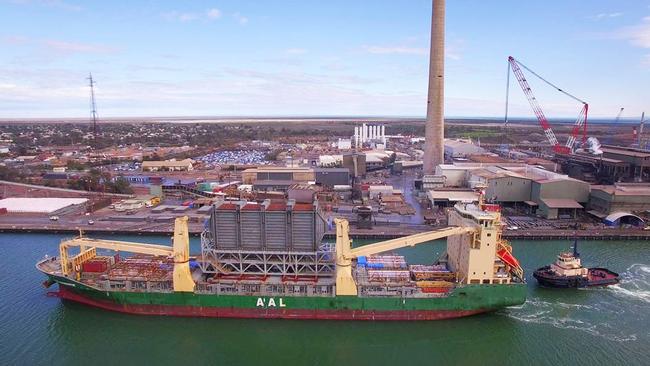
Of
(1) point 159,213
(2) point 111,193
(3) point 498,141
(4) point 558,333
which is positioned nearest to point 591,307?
(4) point 558,333

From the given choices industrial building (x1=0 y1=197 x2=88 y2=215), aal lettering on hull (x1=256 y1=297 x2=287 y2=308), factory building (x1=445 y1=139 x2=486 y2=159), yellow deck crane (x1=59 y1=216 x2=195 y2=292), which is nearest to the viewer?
yellow deck crane (x1=59 y1=216 x2=195 y2=292)

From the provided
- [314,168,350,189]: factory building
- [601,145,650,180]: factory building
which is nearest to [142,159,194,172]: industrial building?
[314,168,350,189]: factory building

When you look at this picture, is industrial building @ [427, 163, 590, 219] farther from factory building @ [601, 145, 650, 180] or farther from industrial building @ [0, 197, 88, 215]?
industrial building @ [0, 197, 88, 215]

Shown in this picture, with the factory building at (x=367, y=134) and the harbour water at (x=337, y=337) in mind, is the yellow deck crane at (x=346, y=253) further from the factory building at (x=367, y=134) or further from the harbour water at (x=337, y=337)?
the factory building at (x=367, y=134)

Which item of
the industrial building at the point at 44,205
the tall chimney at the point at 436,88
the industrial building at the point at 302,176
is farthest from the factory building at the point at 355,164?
the industrial building at the point at 44,205

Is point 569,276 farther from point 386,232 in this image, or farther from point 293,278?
point 293,278

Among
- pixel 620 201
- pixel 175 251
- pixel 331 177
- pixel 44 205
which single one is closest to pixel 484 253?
pixel 175 251
